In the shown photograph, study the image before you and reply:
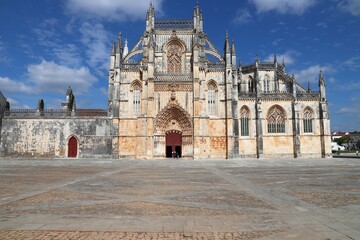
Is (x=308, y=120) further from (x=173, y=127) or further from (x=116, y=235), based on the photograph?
(x=116, y=235)

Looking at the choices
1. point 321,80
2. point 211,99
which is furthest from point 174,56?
point 321,80

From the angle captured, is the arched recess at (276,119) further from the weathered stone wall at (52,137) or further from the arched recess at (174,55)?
the weathered stone wall at (52,137)

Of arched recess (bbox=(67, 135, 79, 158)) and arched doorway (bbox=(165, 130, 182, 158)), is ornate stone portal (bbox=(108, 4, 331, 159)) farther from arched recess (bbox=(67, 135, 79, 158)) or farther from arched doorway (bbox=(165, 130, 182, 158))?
arched recess (bbox=(67, 135, 79, 158))

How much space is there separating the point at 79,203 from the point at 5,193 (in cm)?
333

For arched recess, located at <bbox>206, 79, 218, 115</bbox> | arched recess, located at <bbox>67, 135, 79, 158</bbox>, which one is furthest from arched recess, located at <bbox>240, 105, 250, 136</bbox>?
arched recess, located at <bbox>67, 135, 79, 158</bbox>

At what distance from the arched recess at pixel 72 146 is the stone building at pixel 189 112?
0.35 m

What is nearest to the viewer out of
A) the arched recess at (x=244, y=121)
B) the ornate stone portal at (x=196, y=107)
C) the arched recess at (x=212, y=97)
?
the ornate stone portal at (x=196, y=107)

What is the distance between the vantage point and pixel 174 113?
3575cm

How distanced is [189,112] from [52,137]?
59.5 feet

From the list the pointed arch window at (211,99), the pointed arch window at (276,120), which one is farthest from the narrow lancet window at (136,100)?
the pointed arch window at (276,120)

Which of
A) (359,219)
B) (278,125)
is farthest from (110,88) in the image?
(359,219)

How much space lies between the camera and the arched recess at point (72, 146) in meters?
34.9

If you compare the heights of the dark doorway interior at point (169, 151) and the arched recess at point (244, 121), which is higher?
the arched recess at point (244, 121)

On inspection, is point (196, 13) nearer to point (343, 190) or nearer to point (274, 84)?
point (274, 84)
